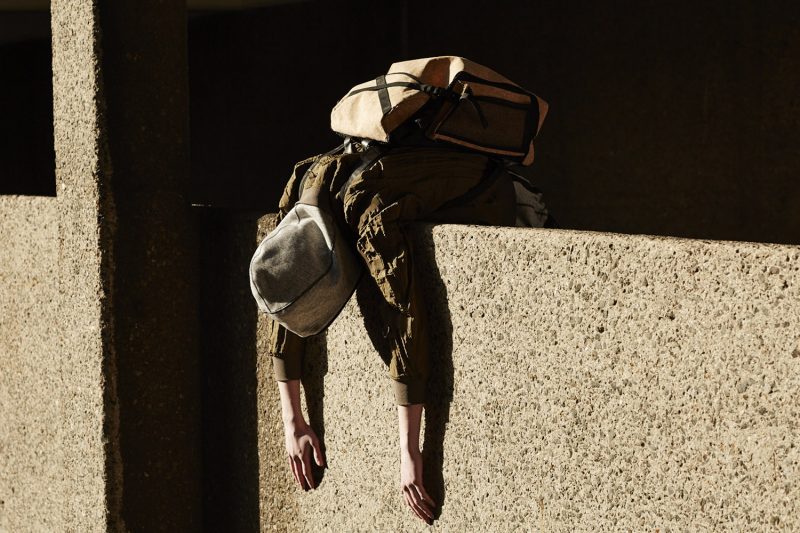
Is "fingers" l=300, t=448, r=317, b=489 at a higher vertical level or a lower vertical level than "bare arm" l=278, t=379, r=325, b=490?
lower

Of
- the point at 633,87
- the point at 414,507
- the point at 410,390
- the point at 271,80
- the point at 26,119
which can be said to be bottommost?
the point at 414,507

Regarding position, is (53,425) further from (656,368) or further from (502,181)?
(656,368)

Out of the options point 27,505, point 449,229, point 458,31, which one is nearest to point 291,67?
point 458,31

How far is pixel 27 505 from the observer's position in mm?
4922

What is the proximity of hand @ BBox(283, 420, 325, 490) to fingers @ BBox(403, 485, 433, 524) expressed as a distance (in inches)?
21.2

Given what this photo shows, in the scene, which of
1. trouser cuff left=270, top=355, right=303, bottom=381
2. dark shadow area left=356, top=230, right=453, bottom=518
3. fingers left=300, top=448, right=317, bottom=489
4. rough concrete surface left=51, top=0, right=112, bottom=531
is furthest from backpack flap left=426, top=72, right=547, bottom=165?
rough concrete surface left=51, top=0, right=112, bottom=531

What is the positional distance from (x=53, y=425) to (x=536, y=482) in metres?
2.52

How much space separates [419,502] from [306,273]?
28.8 inches

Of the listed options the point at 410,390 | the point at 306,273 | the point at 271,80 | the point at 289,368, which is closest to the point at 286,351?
the point at 289,368

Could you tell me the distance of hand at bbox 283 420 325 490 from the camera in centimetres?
364

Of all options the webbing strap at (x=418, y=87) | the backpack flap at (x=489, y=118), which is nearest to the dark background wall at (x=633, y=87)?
the backpack flap at (x=489, y=118)

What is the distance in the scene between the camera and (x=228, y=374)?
4207 millimetres

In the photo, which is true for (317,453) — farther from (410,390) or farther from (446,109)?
(446,109)

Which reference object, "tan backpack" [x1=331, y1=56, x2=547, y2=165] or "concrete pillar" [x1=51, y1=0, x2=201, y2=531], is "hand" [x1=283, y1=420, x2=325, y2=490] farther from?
"tan backpack" [x1=331, y1=56, x2=547, y2=165]
